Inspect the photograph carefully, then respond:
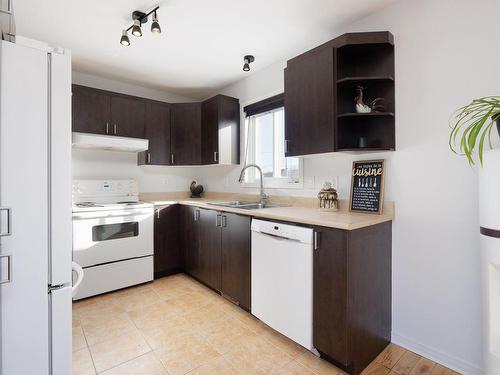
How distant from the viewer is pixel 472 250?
1556mm

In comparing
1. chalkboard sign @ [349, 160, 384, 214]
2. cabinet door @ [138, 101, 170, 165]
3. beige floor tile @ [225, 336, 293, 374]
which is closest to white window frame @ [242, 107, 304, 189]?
chalkboard sign @ [349, 160, 384, 214]

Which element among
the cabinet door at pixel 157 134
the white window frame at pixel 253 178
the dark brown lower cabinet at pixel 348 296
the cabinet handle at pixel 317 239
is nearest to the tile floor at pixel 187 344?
the dark brown lower cabinet at pixel 348 296

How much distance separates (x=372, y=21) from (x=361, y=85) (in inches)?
18.9

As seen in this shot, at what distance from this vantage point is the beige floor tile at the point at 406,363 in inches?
63.4

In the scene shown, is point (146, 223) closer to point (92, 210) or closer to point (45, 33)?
point (92, 210)

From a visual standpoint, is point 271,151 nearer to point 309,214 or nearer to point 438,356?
point 309,214

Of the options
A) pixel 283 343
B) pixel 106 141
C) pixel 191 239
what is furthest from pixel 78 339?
pixel 106 141

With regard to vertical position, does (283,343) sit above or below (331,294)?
below

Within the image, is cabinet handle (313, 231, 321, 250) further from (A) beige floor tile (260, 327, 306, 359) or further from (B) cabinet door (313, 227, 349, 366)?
(A) beige floor tile (260, 327, 306, 359)

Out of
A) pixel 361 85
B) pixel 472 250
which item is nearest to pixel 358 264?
pixel 472 250

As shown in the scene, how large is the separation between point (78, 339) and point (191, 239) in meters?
1.33

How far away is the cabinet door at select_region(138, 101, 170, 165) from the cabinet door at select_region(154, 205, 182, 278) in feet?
2.17

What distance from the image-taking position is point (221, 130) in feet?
10.5

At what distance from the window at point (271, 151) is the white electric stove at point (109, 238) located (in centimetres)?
131
